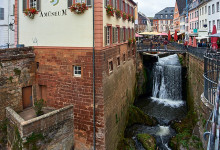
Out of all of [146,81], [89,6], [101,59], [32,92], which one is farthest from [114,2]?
[146,81]

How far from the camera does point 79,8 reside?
1207cm

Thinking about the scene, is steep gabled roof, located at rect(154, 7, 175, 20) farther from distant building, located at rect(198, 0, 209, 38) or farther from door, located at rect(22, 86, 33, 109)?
door, located at rect(22, 86, 33, 109)

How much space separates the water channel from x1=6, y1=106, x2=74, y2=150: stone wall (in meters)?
5.55

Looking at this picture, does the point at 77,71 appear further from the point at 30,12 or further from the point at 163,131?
the point at 163,131

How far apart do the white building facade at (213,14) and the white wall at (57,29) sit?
81.7 ft

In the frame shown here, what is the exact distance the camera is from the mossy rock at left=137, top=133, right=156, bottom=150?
1463cm

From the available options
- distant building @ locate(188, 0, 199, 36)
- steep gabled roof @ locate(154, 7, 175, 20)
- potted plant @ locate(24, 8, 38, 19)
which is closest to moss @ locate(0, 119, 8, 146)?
potted plant @ locate(24, 8, 38, 19)

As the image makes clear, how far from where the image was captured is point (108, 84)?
13.3 meters

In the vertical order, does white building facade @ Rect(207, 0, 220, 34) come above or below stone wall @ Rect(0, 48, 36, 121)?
above

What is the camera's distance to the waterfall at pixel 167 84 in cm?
2464

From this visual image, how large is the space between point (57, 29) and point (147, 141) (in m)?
9.55

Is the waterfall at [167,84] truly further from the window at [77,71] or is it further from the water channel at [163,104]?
the window at [77,71]

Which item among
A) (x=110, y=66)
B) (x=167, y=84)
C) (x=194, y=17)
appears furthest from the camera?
(x=194, y=17)

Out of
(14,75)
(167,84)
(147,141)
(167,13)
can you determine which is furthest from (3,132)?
(167,13)
